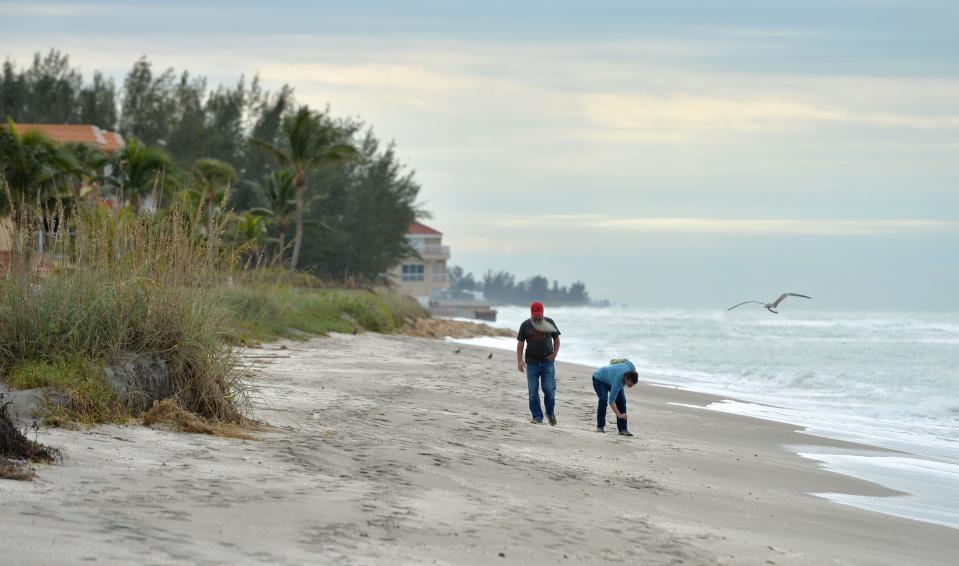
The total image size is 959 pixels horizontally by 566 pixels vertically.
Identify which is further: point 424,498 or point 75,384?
point 75,384

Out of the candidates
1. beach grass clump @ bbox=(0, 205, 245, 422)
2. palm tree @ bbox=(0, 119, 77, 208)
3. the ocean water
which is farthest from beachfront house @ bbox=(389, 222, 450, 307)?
beach grass clump @ bbox=(0, 205, 245, 422)

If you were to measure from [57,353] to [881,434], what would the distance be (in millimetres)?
11256

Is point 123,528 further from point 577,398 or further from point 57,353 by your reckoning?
point 577,398

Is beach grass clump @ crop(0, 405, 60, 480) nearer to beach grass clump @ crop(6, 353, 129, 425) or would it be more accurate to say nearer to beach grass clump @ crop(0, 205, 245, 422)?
beach grass clump @ crop(6, 353, 129, 425)

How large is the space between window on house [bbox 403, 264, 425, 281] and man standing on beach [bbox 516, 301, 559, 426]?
79969 millimetres

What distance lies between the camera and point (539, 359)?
1257cm

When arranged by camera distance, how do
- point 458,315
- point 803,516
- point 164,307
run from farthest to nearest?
point 458,315 < point 164,307 < point 803,516

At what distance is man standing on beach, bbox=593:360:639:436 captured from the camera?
1198 centimetres

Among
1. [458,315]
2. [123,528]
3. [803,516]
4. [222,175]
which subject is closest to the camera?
[123,528]

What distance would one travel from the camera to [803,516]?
26.8 feet

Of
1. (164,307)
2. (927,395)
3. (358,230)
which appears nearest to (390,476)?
(164,307)

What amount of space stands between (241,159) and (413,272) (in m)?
29.5

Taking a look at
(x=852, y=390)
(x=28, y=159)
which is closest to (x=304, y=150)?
(x=28, y=159)

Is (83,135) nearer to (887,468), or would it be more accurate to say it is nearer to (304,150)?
(304,150)
